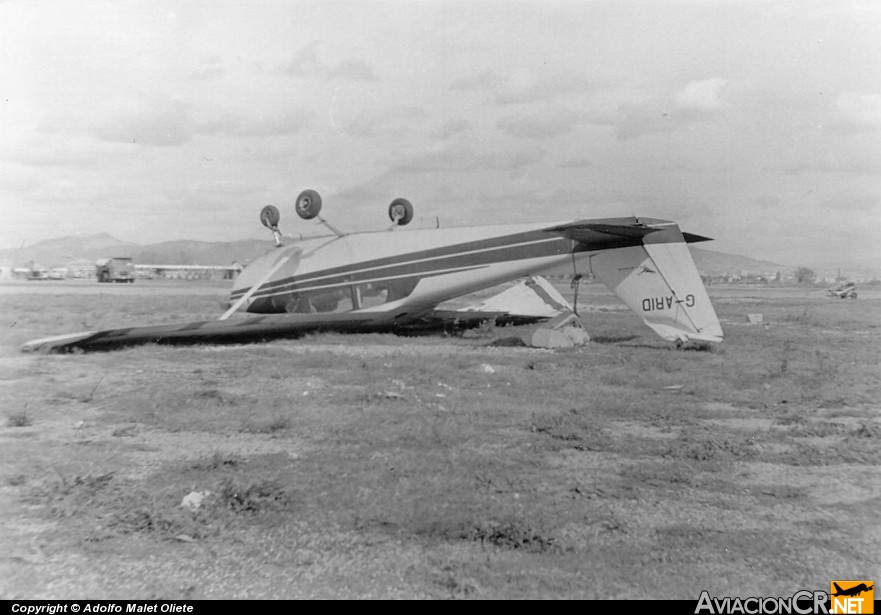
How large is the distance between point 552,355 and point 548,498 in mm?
7120

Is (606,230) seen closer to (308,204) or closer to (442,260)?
(442,260)

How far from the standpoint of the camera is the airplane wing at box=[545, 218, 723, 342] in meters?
11.1

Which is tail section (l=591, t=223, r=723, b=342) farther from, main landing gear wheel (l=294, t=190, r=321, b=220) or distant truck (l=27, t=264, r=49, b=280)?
distant truck (l=27, t=264, r=49, b=280)

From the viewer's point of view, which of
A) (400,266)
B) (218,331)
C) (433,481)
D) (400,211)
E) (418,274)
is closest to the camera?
(433,481)

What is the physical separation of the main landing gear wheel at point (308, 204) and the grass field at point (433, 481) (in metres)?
6.21

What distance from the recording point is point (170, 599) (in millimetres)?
3143

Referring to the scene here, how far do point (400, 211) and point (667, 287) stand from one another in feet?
24.0

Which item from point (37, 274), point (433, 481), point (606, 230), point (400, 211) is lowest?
point (433, 481)

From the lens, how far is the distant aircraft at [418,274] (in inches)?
444

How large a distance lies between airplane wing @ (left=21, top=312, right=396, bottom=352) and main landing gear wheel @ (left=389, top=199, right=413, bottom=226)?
108 inches

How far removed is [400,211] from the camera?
16.2m

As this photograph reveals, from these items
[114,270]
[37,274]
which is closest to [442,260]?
[114,270]

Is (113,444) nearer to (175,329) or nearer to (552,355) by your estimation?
(175,329)

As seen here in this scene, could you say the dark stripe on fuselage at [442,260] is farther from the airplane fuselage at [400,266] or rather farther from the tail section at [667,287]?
the tail section at [667,287]
